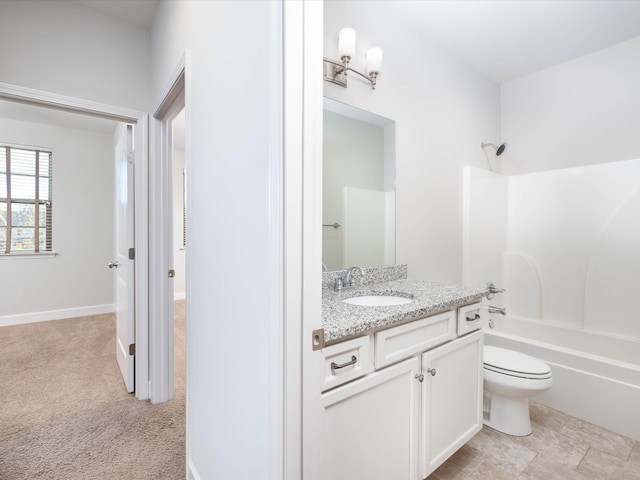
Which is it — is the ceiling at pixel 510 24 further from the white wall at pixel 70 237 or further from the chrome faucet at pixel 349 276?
the white wall at pixel 70 237

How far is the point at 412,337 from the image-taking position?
128cm

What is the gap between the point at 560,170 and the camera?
2723 millimetres

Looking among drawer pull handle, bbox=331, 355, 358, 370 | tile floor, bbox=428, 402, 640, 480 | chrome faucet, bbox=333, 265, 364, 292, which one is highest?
chrome faucet, bbox=333, 265, 364, 292

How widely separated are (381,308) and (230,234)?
25.1 inches

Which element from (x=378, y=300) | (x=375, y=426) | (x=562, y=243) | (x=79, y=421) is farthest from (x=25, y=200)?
(x=562, y=243)

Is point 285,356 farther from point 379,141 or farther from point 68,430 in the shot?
point 68,430

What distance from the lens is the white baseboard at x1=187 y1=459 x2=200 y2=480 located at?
4.57 ft

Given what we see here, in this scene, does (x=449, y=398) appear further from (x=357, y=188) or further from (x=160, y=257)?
(x=160, y=257)

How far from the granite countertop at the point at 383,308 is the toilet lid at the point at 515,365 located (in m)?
0.56

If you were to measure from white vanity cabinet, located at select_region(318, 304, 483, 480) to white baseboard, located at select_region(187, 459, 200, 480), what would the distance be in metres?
0.73

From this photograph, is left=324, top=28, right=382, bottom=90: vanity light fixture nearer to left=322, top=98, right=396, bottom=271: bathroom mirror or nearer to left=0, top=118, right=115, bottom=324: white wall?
left=322, top=98, right=396, bottom=271: bathroom mirror

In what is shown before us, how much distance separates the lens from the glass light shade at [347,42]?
1.72 meters

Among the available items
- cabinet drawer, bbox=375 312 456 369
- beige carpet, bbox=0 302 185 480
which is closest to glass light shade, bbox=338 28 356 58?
cabinet drawer, bbox=375 312 456 369

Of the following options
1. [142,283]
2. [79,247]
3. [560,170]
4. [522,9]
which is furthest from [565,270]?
[79,247]
